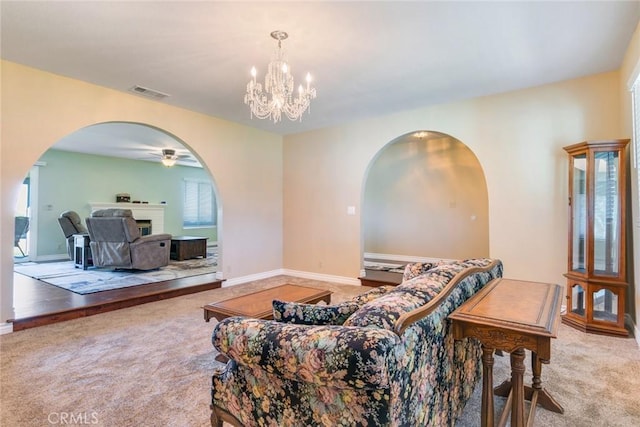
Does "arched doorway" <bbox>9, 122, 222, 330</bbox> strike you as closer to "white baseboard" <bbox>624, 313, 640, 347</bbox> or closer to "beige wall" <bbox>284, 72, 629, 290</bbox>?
"beige wall" <bbox>284, 72, 629, 290</bbox>

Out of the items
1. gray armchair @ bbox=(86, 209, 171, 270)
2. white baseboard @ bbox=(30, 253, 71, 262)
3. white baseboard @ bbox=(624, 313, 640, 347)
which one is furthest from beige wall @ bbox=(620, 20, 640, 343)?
white baseboard @ bbox=(30, 253, 71, 262)

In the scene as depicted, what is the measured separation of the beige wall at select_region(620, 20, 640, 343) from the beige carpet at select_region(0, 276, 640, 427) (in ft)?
1.46

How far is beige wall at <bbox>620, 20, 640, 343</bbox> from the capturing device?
2768mm

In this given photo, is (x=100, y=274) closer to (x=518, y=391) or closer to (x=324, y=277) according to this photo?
(x=324, y=277)

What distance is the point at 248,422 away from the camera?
1404 millimetres

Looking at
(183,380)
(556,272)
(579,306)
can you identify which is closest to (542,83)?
(556,272)

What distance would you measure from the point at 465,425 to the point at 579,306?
8.30ft

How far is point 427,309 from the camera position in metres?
1.35

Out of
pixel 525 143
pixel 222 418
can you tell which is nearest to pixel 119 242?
pixel 222 418

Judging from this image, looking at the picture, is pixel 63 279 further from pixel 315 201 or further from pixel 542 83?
pixel 542 83

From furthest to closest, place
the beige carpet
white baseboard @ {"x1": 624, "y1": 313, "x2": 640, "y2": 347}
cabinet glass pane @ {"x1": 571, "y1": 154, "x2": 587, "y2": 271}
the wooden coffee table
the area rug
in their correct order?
1. the area rug
2. cabinet glass pane @ {"x1": 571, "y1": 154, "x2": 587, "y2": 271}
3. white baseboard @ {"x1": 624, "y1": 313, "x2": 640, "y2": 347}
4. the wooden coffee table
5. the beige carpet

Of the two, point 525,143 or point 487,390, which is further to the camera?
point 525,143

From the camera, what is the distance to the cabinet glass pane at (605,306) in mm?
3193

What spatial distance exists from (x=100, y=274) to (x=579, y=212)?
728cm
